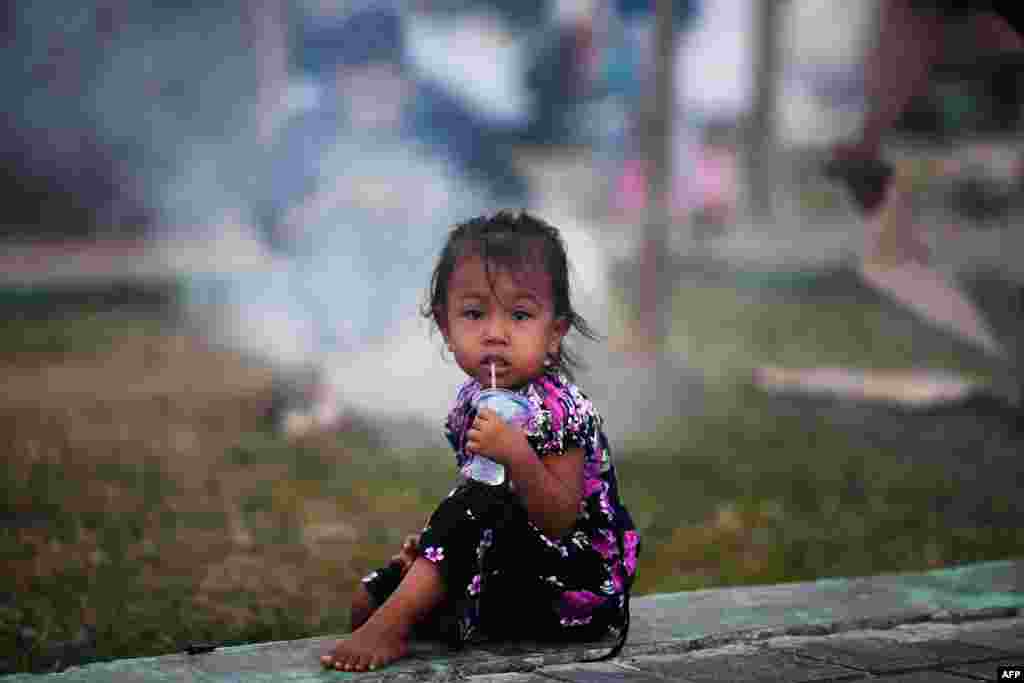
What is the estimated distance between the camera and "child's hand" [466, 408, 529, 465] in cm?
304

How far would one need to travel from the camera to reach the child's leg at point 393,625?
3047 mm

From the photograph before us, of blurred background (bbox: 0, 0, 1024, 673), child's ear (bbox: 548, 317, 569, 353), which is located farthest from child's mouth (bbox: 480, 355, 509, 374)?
blurred background (bbox: 0, 0, 1024, 673)

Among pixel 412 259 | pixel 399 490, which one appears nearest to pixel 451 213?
pixel 412 259

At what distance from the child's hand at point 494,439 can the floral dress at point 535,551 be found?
3.5 inches

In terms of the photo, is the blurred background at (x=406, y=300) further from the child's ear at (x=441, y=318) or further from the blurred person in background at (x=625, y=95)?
the child's ear at (x=441, y=318)

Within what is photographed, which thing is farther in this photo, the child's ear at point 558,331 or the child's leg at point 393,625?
the child's ear at point 558,331

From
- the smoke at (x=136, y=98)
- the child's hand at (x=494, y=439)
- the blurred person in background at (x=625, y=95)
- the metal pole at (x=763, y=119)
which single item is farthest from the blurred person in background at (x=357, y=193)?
the child's hand at (x=494, y=439)

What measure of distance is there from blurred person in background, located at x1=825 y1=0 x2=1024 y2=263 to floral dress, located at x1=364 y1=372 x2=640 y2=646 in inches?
158

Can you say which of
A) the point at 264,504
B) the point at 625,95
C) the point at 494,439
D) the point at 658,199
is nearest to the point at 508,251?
the point at 494,439

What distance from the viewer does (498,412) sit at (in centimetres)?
308

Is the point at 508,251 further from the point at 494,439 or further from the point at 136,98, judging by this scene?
the point at 136,98

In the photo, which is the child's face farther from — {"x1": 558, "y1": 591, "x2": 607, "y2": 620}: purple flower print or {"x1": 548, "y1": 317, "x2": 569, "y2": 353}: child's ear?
{"x1": 558, "y1": 591, "x2": 607, "y2": 620}: purple flower print

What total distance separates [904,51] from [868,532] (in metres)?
3.06

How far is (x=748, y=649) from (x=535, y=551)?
53cm
